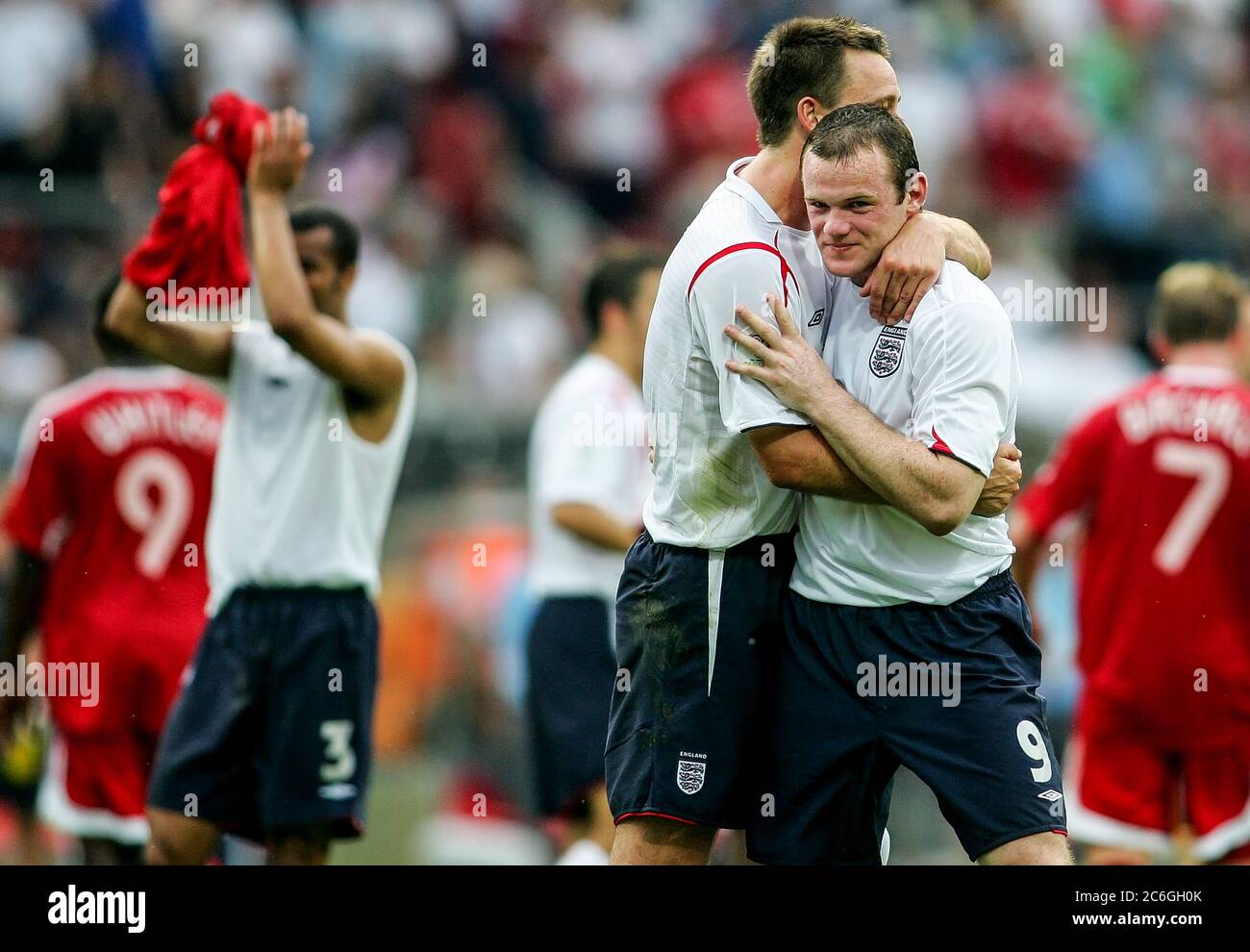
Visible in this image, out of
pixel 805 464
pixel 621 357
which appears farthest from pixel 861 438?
pixel 621 357

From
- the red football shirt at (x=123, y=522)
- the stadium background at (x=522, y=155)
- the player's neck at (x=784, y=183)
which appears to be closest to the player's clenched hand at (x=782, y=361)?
the player's neck at (x=784, y=183)

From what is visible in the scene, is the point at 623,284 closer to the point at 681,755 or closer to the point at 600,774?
the point at 600,774

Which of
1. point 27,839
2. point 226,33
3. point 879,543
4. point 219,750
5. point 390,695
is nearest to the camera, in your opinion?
point 879,543

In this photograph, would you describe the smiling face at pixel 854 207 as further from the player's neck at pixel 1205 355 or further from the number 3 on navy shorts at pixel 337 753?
the player's neck at pixel 1205 355

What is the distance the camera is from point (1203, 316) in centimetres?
635

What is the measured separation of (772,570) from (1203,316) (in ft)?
9.05

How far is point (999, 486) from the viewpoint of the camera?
4.20m

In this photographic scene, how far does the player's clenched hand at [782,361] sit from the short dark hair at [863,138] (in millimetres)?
370

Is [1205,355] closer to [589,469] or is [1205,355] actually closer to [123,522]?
[589,469]

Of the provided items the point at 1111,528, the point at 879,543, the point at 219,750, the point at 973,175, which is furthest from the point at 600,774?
the point at 973,175

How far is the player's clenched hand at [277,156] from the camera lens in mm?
5504

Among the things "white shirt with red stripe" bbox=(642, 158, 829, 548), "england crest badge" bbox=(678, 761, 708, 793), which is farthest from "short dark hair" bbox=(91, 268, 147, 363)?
"england crest badge" bbox=(678, 761, 708, 793)

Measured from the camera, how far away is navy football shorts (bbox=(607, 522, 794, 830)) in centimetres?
429

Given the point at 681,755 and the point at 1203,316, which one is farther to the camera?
the point at 1203,316
